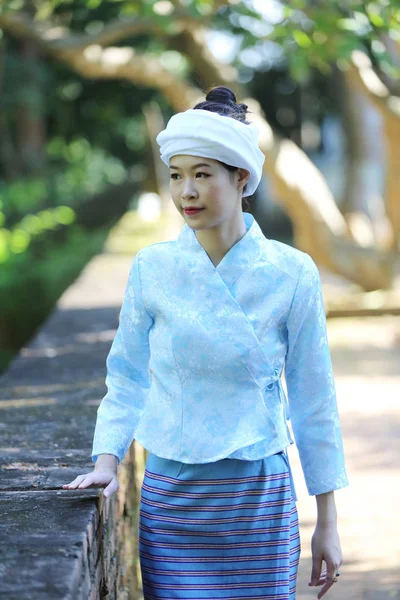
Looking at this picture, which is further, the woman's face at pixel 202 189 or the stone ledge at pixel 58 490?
the woman's face at pixel 202 189

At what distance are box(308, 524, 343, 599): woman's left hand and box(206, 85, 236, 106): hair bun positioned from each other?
995 millimetres

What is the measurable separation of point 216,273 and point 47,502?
0.68 metres

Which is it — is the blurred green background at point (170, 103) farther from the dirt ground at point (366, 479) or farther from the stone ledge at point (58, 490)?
the stone ledge at point (58, 490)

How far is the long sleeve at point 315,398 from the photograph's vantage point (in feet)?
7.55

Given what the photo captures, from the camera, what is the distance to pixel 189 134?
222 cm

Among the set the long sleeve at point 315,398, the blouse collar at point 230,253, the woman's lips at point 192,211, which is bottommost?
the long sleeve at point 315,398

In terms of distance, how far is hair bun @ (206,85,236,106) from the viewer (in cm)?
237

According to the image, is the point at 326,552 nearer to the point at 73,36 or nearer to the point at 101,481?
the point at 101,481

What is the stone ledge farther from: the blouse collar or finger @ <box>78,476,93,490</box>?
the blouse collar

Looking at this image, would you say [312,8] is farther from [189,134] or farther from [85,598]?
[85,598]

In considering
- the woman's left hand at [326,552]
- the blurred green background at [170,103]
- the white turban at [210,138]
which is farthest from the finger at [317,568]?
the blurred green background at [170,103]

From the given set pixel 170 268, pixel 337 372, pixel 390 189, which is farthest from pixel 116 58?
pixel 170 268

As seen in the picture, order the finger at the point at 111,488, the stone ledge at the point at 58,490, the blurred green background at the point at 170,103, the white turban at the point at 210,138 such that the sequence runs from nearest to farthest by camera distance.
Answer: the stone ledge at the point at 58,490 < the white turban at the point at 210,138 < the finger at the point at 111,488 < the blurred green background at the point at 170,103

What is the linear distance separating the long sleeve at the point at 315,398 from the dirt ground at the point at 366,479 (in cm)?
177
